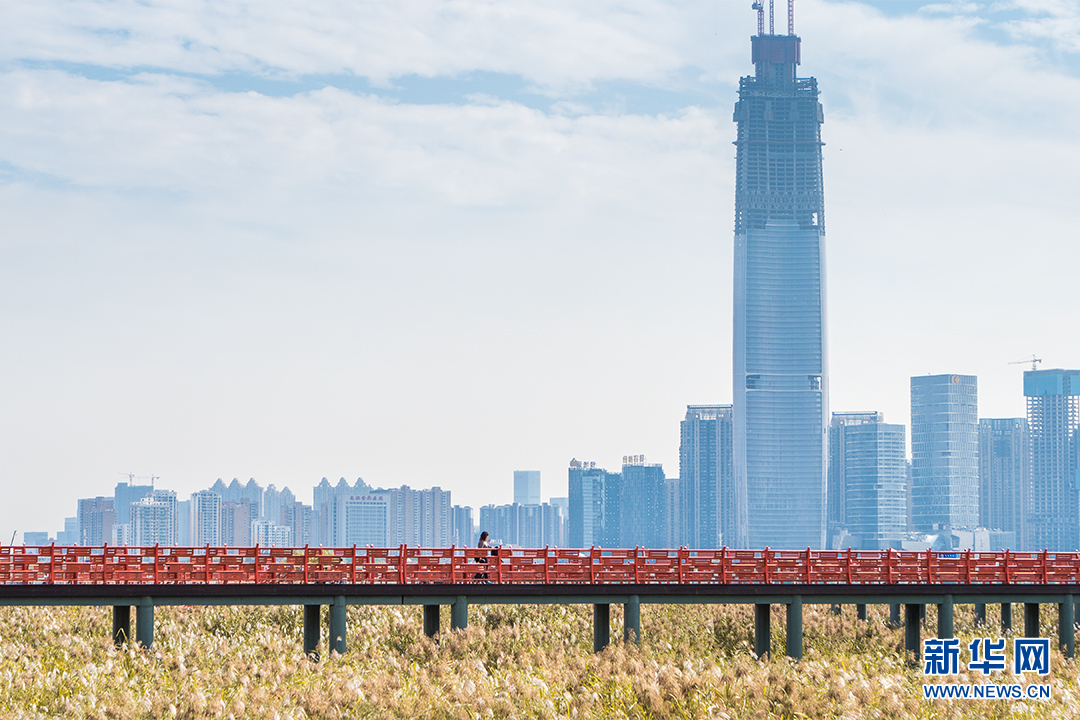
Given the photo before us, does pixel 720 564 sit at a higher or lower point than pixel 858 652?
higher

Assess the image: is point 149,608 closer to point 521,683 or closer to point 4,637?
point 4,637

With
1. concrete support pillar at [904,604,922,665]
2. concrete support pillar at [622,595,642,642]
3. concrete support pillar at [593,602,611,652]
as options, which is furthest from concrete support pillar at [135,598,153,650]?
concrete support pillar at [904,604,922,665]

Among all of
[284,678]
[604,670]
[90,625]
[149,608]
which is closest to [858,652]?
[604,670]

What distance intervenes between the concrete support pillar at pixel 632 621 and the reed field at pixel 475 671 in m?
0.64

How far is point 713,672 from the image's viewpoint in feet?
94.2

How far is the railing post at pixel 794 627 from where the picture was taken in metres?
35.2

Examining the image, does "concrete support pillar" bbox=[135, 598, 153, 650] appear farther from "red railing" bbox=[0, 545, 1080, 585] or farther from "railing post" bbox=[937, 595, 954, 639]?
"railing post" bbox=[937, 595, 954, 639]

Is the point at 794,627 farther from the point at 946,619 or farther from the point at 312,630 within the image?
the point at 312,630

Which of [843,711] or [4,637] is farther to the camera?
[4,637]

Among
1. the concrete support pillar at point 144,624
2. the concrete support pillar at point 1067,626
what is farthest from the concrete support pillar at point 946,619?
the concrete support pillar at point 144,624

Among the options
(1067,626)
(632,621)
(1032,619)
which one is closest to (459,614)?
(632,621)

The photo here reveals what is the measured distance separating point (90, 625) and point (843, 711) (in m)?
21.7

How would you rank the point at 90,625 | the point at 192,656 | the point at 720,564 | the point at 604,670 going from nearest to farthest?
the point at 604,670 < the point at 192,656 < the point at 720,564 < the point at 90,625

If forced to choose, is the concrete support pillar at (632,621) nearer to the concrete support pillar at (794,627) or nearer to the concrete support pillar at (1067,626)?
the concrete support pillar at (794,627)
